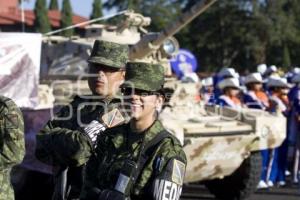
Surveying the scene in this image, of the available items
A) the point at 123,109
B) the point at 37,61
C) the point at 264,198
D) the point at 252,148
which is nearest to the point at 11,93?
the point at 37,61

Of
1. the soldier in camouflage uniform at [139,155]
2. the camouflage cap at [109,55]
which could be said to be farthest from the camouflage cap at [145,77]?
the camouflage cap at [109,55]

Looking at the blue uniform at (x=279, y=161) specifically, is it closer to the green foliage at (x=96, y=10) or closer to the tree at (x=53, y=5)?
the green foliage at (x=96, y=10)

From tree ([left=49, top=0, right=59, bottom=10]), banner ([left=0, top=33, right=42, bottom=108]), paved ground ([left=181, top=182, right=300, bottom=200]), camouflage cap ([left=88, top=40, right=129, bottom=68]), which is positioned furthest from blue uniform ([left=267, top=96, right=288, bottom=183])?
tree ([left=49, top=0, right=59, bottom=10])

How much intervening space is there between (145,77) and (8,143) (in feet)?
2.43

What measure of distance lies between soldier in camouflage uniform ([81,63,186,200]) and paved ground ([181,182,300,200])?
23.7 ft

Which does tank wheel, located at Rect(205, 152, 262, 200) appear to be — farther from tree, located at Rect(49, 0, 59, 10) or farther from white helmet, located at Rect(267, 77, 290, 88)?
tree, located at Rect(49, 0, 59, 10)

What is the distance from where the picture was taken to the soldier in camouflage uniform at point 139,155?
380 cm

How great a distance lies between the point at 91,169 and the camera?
13.5 feet

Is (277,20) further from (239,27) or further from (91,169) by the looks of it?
(91,169)

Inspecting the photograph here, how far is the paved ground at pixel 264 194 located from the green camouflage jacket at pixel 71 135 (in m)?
6.35

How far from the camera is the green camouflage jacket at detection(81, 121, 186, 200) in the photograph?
3.78 m

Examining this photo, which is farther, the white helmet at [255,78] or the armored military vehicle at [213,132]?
the white helmet at [255,78]

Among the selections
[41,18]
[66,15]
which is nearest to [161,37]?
[41,18]

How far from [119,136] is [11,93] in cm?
516
